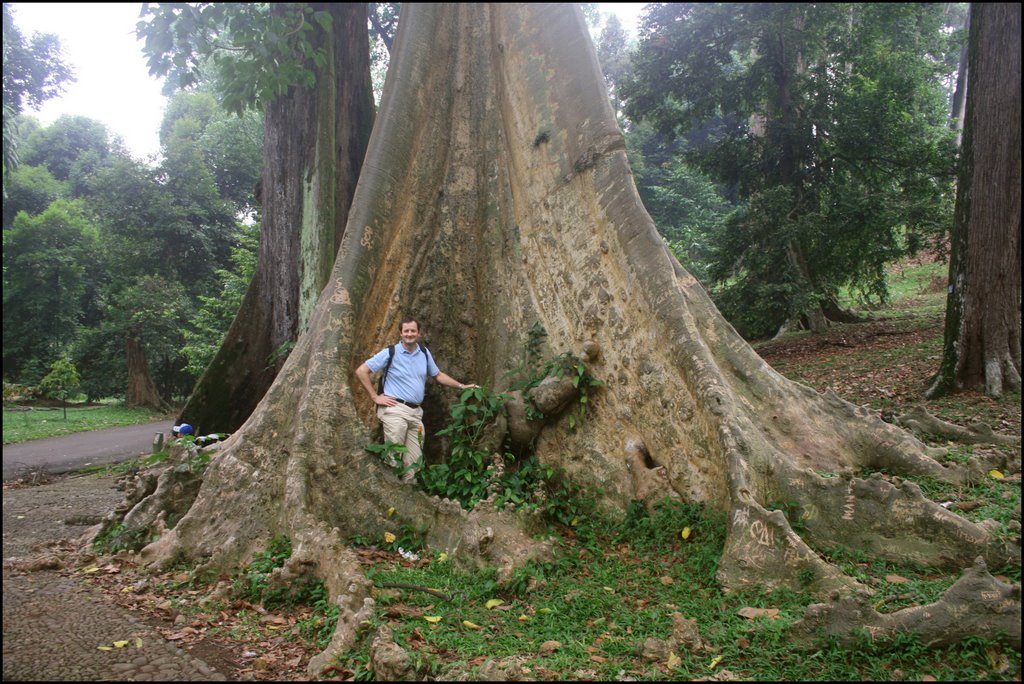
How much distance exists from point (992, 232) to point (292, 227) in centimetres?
827

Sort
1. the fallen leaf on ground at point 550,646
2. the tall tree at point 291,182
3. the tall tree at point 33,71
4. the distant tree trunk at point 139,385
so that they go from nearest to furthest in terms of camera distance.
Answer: the fallen leaf on ground at point 550,646 → the tall tree at point 291,182 → the tall tree at point 33,71 → the distant tree trunk at point 139,385

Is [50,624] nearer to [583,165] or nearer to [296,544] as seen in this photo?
[296,544]

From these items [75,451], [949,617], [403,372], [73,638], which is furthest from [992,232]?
[75,451]

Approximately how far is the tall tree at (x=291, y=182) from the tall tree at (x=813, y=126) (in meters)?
8.48

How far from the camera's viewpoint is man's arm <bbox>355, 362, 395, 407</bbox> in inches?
205

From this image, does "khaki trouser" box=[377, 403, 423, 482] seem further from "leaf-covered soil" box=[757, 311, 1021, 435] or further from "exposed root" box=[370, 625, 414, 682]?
"leaf-covered soil" box=[757, 311, 1021, 435]

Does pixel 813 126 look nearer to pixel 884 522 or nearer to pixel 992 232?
pixel 992 232

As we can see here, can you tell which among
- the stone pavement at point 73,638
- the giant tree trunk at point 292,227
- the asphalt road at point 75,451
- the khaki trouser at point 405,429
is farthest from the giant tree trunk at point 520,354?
the asphalt road at point 75,451

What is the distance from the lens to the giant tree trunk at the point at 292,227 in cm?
823

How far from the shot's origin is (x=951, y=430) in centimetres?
557

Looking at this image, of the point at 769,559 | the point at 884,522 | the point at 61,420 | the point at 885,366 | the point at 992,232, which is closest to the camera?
the point at 769,559

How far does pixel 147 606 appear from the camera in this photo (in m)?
4.10

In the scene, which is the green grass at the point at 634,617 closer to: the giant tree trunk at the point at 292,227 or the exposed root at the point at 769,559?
the exposed root at the point at 769,559

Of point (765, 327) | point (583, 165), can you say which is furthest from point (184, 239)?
point (583, 165)
